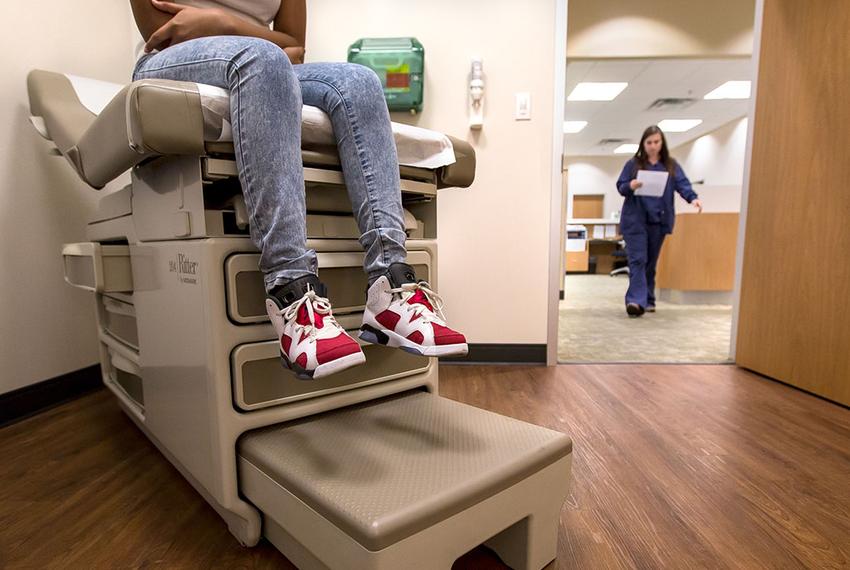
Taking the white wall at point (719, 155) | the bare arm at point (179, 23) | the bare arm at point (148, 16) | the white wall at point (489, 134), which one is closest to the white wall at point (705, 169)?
the white wall at point (719, 155)

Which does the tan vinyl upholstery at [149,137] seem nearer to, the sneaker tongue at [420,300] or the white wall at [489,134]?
the sneaker tongue at [420,300]

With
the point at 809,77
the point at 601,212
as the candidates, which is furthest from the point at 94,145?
the point at 601,212

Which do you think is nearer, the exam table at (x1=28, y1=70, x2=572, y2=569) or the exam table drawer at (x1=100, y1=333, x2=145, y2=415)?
the exam table at (x1=28, y1=70, x2=572, y2=569)

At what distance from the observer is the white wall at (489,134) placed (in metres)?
1.75

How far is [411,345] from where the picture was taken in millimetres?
683

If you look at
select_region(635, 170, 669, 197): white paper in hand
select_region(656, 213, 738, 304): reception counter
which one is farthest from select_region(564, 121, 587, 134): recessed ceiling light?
select_region(635, 170, 669, 197): white paper in hand

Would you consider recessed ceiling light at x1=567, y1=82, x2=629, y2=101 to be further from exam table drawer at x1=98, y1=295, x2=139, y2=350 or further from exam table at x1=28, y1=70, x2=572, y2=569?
exam table drawer at x1=98, y1=295, x2=139, y2=350

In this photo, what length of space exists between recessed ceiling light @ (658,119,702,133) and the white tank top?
7.10 m

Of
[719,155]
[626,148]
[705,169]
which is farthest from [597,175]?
[719,155]

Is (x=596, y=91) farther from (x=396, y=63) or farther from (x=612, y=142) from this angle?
(x=396, y=63)

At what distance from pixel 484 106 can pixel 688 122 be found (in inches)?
262

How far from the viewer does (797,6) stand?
5.02 ft

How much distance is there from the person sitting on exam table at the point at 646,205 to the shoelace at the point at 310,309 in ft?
8.67

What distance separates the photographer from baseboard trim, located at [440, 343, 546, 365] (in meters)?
1.86
